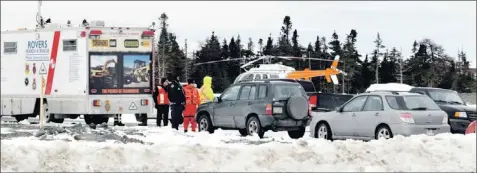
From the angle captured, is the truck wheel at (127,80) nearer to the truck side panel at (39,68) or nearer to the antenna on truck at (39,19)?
the truck side panel at (39,68)

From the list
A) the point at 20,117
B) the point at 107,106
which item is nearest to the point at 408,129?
the point at 107,106

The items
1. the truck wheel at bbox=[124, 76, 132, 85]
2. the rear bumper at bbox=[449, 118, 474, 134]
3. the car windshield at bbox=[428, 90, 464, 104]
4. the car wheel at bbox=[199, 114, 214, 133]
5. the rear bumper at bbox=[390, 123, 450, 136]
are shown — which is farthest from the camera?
the truck wheel at bbox=[124, 76, 132, 85]

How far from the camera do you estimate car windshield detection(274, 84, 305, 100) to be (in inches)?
725

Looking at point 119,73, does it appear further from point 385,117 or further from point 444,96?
point 444,96

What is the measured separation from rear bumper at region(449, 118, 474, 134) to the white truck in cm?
873

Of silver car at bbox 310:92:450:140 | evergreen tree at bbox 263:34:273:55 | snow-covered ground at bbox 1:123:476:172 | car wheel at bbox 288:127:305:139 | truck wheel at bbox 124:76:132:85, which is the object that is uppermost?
evergreen tree at bbox 263:34:273:55

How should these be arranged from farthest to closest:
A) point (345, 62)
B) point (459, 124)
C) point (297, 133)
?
point (345, 62) < point (459, 124) < point (297, 133)

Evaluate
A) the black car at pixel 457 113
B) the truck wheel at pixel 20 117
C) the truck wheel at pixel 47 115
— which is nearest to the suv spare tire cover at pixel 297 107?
the black car at pixel 457 113

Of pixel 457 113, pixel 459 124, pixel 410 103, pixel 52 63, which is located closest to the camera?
pixel 410 103

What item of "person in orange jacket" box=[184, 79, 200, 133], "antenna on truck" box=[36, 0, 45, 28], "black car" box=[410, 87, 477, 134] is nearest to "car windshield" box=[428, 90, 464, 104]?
"black car" box=[410, 87, 477, 134]

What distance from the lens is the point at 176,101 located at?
66.2ft

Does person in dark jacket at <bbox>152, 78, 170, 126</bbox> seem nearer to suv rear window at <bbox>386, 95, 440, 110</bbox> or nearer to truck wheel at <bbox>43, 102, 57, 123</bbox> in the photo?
truck wheel at <bbox>43, 102, 57, 123</bbox>

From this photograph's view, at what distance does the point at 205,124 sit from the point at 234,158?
10271 mm

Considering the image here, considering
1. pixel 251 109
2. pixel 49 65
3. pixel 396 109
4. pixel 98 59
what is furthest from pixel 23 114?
pixel 396 109
